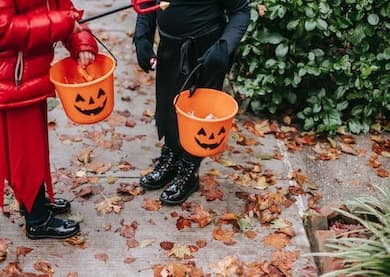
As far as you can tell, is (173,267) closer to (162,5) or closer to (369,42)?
(162,5)

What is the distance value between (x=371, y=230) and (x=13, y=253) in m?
2.03

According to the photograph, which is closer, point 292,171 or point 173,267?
point 173,267

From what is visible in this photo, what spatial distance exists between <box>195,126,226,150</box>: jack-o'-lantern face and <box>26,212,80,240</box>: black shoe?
3.33 ft

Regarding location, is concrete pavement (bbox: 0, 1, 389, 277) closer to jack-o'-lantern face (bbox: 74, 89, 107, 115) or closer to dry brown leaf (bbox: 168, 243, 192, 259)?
dry brown leaf (bbox: 168, 243, 192, 259)

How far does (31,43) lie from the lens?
316 centimetres

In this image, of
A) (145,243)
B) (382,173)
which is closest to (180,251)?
(145,243)

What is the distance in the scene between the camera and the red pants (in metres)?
3.47

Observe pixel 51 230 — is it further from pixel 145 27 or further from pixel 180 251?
pixel 145 27

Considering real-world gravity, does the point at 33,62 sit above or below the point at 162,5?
below

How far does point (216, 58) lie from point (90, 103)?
77 cm

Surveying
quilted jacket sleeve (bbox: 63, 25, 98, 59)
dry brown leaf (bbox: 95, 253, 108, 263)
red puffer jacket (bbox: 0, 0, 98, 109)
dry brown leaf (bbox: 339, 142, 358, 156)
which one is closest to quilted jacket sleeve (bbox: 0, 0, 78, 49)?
red puffer jacket (bbox: 0, 0, 98, 109)

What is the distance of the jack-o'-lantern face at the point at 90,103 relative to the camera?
3379mm

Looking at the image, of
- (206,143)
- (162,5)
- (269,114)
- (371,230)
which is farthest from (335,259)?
(269,114)

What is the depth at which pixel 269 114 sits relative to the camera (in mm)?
5473
